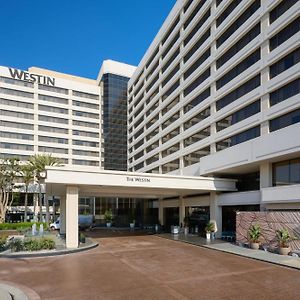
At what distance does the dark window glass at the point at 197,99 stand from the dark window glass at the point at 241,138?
701 cm

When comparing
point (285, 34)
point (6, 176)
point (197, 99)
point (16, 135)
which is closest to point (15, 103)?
point (16, 135)

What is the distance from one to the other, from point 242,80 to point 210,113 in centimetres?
731

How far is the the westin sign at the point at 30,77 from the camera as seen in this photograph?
284 feet

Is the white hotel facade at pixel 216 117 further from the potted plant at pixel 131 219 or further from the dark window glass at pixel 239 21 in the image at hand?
the potted plant at pixel 131 219

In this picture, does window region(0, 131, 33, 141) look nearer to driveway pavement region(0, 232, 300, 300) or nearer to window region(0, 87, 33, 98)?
window region(0, 87, 33, 98)

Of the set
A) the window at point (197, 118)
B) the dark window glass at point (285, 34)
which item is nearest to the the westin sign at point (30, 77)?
the window at point (197, 118)

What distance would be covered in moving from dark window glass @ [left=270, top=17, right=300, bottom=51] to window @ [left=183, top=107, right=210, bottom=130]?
12.7 m

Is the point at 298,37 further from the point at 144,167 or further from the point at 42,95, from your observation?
the point at 42,95

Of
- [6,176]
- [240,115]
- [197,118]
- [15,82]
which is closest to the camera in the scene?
[240,115]

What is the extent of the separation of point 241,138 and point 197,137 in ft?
34.0

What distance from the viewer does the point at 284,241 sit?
24.4 m

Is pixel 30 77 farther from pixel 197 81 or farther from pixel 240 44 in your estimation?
pixel 240 44

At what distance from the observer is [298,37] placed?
2827 cm

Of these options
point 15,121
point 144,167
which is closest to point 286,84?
point 144,167
